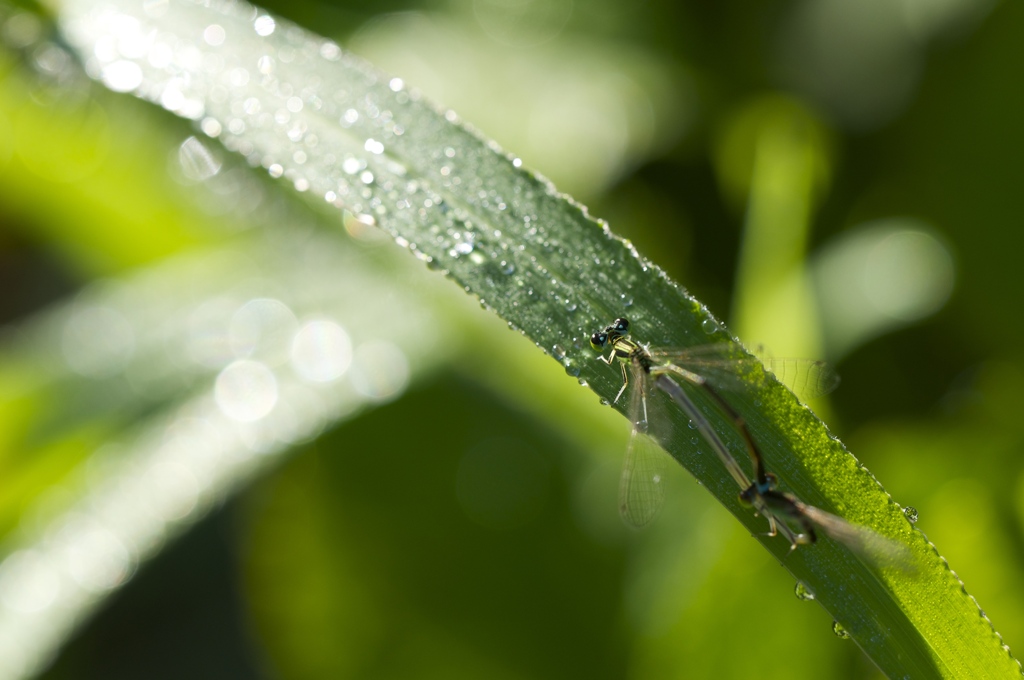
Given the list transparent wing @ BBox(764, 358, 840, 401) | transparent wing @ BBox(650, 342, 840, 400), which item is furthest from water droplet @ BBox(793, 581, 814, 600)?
transparent wing @ BBox(764, 358, 840, 401)

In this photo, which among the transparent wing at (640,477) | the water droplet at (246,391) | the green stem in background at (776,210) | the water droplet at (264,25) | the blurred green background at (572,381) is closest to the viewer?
the transparent wing at (640,477)

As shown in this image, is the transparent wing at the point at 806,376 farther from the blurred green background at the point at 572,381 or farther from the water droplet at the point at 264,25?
the water droplet at the point at 264,25

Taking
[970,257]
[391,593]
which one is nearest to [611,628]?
[391,593]

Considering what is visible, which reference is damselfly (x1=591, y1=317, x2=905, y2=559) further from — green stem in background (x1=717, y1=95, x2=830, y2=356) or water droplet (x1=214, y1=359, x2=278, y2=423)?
water droplet (x1=214, y1=359, x2=278, y2=423)

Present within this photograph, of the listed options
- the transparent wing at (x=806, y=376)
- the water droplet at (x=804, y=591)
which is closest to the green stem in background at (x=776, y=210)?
the transparent wing at (x=806, y=376)

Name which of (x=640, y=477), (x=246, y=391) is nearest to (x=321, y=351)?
(x=246, y=391)

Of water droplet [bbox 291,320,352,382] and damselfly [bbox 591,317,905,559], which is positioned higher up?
water droplet [bbox 291,320,352,382]
